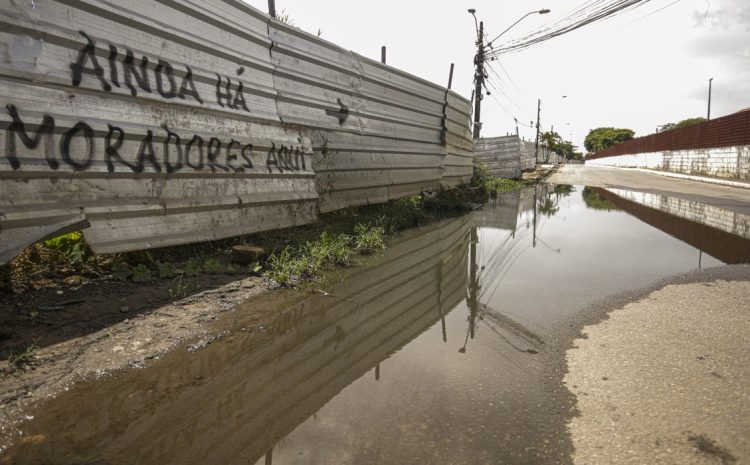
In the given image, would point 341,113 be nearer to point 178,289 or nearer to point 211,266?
point 211,266

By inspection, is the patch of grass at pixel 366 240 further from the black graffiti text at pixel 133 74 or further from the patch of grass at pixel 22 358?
the patch of grass at pixel 22 358

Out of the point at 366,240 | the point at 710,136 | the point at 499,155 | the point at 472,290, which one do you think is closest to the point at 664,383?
the point at 472,290

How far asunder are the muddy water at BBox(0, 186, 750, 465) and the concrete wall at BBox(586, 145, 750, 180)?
18.0 m

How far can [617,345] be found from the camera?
8.05 ft

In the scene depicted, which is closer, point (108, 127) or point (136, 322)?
point (136, 322)

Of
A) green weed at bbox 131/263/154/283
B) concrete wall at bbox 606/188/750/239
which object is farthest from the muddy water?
concrete wall at bbox 606/188/750/239

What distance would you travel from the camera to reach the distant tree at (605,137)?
11038cm

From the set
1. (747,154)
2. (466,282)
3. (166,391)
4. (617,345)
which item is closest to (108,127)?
(166,391)

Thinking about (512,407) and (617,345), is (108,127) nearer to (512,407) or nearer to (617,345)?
(512,407)

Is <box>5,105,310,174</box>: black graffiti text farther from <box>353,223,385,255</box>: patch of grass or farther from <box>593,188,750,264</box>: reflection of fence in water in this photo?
<box>593,188,750,264</box>: reflection of fence in water

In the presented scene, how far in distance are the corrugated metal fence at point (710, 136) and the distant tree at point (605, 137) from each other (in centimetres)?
8650

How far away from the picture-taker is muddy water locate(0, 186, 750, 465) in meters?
1.61

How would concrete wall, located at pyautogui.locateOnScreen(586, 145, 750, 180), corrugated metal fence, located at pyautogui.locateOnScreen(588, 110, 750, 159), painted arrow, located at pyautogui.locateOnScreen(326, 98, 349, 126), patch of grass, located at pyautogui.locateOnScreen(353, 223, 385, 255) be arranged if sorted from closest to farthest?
patch of grass, located at pyautogui.locateOnScreen(353, 223, 385, 255) → painted arrow, located at pyautogui.locateOnScreen(326, 98, 349, 126) → concrete wall, located at pyautogui.locateOnScreen(586, 145, 750, 180) → corrugated metal fence, located at pyautogui.locateOnScreen(588, 110, 750, 159)

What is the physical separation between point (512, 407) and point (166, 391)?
63.0 inches
